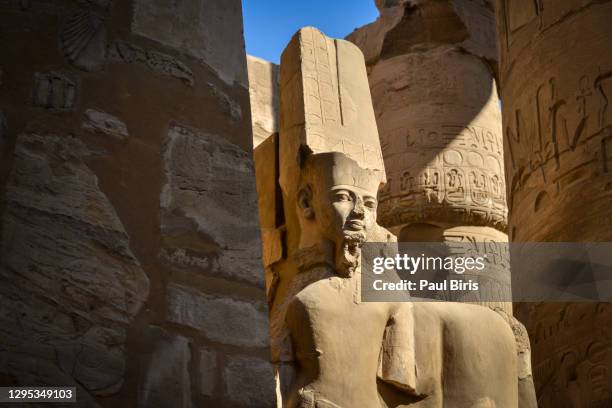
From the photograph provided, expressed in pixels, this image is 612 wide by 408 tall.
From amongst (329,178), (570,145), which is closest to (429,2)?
(570,145)

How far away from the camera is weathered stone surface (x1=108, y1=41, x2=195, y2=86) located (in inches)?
111

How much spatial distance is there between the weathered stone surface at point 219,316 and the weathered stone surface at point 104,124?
0.43 metres

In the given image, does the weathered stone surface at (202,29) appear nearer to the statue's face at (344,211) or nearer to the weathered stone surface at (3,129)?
the weathered stone surface at (3,129)

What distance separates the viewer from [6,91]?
8.31ft

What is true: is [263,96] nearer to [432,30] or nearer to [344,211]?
[432,30]

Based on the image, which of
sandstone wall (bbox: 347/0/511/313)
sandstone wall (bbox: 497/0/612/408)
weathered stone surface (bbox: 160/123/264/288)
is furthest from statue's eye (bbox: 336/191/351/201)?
sandstone wall (bbox: 347/0/511/313)

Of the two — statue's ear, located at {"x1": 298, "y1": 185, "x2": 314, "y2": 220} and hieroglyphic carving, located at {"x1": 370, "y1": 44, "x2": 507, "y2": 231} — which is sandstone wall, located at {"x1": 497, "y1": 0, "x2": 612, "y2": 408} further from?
hieroglyphic carving, located at {"x1": 370, "y1": 44, "x2": 507, "y2": 231}

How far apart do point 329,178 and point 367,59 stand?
4.97 m

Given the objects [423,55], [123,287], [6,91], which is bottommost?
[123,287]

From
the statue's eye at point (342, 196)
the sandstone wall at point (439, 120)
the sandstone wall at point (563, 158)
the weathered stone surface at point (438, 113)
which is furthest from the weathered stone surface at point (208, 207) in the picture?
the weathered stone surface at point (438, 113)

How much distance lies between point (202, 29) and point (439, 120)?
625cm

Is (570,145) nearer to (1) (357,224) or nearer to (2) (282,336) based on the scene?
(1) (357,224)

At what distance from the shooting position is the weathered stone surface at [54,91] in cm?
259

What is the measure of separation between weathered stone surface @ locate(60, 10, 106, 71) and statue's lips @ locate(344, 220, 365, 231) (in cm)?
226
